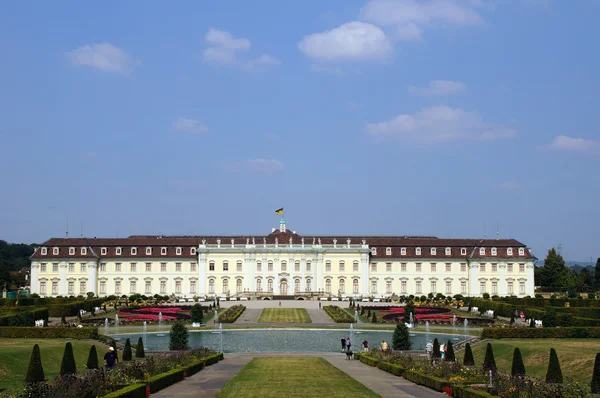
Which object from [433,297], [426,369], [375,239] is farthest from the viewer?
[375,239]

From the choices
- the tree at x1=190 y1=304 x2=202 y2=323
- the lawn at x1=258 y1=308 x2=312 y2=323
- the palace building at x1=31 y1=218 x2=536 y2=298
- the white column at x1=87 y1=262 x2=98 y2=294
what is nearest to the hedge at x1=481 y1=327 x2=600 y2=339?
the lawn at x1=258 y1=308 x2=312 y2=323

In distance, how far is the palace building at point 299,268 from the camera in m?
85.1

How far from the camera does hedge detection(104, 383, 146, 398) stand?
17797 millimetres

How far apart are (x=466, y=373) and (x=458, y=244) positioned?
65.3 metres

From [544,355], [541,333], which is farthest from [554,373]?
[541,333]

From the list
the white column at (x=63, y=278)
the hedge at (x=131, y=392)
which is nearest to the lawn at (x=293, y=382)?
the hedge at (x=131, y=392)

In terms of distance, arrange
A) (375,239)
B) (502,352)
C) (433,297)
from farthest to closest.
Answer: (375,239) → (433,297) → (502,352)

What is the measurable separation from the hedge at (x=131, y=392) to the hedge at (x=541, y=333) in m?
24.1

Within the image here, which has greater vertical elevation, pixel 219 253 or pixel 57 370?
pixel 219 253

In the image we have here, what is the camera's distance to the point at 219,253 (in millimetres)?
86438

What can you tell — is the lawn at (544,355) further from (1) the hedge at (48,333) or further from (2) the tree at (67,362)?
(1) the hedge at (48,333)

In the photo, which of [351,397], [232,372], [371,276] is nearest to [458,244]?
[371,276]

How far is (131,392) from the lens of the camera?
60.7 feet

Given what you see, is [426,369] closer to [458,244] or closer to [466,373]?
[466,373]
